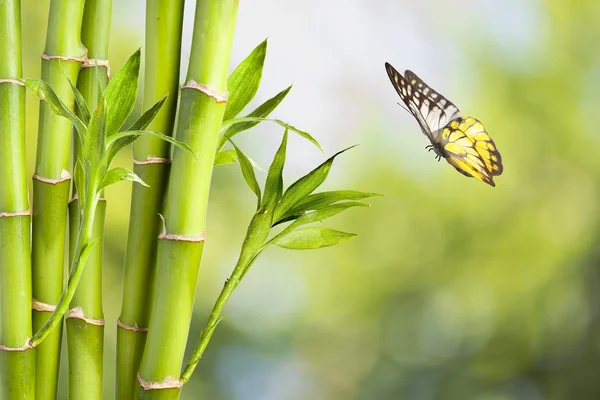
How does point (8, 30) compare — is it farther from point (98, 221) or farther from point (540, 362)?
point (540, 362)

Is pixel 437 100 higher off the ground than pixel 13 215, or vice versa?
pixel 437 100

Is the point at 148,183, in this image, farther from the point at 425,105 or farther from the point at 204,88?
the point at 425,105

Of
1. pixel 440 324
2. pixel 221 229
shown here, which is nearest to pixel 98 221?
pixel 221 229

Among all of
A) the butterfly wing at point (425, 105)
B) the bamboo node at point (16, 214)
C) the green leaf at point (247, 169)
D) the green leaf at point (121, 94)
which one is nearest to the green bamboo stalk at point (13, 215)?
the bamboo node at point (16, 214)

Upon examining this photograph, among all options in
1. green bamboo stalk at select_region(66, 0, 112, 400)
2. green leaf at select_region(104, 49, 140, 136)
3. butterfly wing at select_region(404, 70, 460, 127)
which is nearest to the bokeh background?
butterfly wing at select_region(404, 70, 460, 127)

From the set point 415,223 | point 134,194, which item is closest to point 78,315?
point 134,194

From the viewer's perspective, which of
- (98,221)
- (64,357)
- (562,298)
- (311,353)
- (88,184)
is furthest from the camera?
(562,298)
